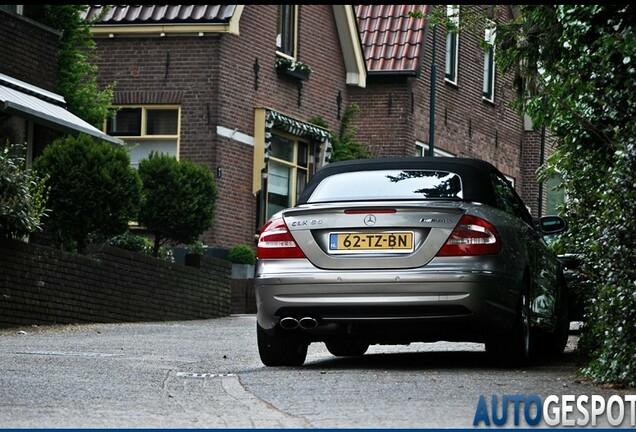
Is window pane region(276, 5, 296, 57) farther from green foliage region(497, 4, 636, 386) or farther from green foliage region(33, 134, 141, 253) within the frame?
green foliage region(497, 4, 636, 386)

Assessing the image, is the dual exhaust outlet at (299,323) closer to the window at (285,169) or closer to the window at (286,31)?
the window at (285,169)

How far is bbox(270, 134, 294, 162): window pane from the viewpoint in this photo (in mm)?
31531

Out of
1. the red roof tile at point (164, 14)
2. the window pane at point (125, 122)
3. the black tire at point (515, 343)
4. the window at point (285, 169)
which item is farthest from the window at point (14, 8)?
the black tire at point (515, 343)

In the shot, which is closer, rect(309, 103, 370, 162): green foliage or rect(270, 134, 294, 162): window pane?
rect(270, 134, 294, 162): window pane

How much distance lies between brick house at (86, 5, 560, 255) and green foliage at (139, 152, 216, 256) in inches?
111

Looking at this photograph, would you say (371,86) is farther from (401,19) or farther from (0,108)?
(0,108)

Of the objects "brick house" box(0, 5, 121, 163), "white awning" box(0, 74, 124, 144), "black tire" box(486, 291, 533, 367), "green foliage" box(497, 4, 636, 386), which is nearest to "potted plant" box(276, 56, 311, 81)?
"brick house" box(0, 5, 121, 163)

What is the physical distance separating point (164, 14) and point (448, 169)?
58.5 feet

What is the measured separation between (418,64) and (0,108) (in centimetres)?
1619

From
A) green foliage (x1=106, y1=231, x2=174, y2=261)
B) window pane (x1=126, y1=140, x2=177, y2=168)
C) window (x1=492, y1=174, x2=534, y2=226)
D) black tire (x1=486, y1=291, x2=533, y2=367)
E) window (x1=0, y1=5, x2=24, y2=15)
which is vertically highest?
window (x1=0, y1=5, x2=24, y2=15)

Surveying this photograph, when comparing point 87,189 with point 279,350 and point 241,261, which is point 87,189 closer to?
point 241,261

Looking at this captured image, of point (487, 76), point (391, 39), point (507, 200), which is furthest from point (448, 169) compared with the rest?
point (487, 76)

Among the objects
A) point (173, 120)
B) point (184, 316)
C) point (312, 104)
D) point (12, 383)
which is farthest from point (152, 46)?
point (12, 383)

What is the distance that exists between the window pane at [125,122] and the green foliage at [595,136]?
13824mm
